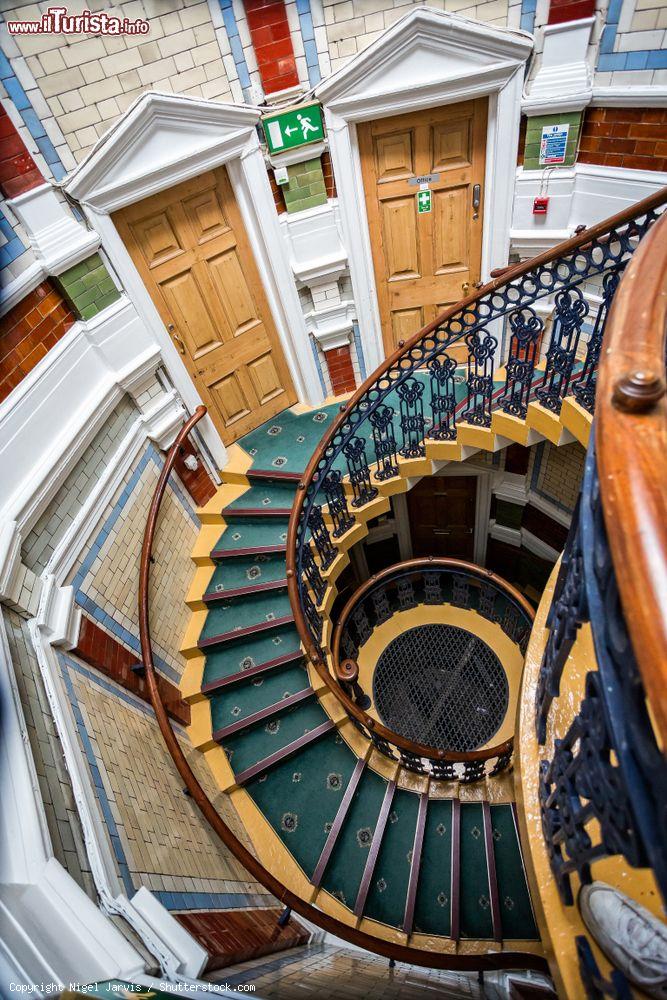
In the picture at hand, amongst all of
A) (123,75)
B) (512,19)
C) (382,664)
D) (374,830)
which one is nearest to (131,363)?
(123,75)

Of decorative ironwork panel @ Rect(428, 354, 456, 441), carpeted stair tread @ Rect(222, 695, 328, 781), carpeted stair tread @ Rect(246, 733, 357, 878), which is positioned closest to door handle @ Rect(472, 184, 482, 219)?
decorative ironwork panel @ Rect(428, 354, 456, 441)

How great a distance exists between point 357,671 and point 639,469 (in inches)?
116

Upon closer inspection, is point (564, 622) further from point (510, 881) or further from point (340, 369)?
point (340, 369)

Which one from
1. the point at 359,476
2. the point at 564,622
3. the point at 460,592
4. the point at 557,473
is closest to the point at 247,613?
the point at 359,476

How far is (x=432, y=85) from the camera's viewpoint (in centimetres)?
362

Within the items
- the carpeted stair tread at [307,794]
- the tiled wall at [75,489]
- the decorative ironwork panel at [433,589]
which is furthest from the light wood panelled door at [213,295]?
the carpeted stair tread at [307,794]

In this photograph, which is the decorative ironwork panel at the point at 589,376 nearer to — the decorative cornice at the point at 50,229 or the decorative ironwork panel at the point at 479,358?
the decorative ironwork panel at the point at 479,358

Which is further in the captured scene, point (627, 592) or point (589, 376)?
point (589, 376)

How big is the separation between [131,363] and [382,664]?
4.04m

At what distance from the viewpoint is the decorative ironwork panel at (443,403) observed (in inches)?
143

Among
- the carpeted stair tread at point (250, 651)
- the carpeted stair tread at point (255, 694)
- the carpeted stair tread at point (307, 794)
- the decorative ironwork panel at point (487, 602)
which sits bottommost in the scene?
the decorative ironwork panel at point (487, 602)

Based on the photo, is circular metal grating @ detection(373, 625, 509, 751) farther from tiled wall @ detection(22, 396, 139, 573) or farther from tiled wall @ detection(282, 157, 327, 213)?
tiled wall @ detection(282, 157, 327, 213)

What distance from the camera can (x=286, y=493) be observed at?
15.4 ft

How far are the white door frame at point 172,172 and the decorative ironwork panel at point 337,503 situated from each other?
134 centimetres
